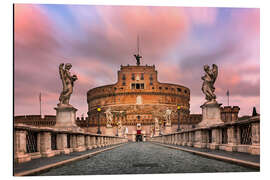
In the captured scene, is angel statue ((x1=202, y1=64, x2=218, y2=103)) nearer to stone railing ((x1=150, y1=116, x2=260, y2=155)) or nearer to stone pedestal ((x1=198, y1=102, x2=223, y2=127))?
stone pedestal ((x1=198, y1=102, x2=223, y2=127))

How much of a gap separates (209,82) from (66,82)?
9.61 meters

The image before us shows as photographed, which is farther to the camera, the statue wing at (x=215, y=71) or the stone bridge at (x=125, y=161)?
the statue wing at (x=215, y=71)

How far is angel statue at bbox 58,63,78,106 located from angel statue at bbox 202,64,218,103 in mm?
8783

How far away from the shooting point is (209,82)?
23.3m

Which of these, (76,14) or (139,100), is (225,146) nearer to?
(76,14)

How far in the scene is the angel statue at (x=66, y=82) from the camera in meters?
21.8

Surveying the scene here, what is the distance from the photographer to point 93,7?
1280 cm

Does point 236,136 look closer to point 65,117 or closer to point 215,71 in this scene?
point 215,71

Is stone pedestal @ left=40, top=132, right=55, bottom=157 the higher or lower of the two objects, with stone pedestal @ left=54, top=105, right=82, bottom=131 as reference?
lower

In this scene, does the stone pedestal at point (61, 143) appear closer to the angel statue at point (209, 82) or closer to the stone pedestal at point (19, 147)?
the stone pedestal at point (19, 147)

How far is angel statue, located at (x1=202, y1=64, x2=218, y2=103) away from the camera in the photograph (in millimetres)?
22859

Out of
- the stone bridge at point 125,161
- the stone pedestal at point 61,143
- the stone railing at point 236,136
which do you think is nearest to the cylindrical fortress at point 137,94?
the stone railing at point 236,136

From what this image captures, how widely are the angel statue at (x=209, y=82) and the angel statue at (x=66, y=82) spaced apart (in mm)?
8783

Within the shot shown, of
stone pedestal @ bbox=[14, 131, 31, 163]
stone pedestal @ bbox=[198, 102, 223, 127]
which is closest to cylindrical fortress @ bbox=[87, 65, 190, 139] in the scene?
stone pedestal @ bbox=[198, 102, 223, 127]
